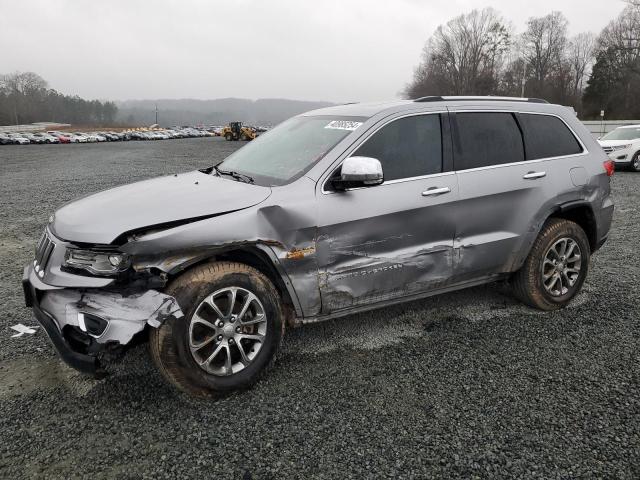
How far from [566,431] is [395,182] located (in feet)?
5.93

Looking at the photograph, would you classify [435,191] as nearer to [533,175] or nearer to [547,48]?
[533,175]

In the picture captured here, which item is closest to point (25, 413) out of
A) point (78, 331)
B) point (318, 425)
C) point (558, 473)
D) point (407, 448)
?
point (78, 331)

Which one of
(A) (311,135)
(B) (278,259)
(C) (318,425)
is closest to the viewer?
(C) (318,425)

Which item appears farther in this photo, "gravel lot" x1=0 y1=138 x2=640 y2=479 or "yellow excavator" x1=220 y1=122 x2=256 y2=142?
"yellow excavator" x1=220 y1=122 x2=256 y2=142

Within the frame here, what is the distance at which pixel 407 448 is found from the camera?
247cm

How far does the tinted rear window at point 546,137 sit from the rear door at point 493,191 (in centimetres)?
7

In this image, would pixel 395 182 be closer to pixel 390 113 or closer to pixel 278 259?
pixel 390 113

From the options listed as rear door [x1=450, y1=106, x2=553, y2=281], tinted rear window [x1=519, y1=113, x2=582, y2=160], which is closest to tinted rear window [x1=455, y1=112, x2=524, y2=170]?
rear door [x1=450, y1=106, x2=553, y2=281]

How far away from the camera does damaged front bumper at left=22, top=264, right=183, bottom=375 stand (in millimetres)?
2611

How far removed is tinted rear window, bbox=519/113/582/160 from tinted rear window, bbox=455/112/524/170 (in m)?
0.10

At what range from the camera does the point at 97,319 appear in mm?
2623

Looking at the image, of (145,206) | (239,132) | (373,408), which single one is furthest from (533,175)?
(239,132)

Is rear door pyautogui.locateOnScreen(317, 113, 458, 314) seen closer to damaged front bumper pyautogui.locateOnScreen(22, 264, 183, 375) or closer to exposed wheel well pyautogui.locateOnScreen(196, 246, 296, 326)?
exposed wheel well pyautogui.locateOnScreen(196, 246, 296, 326)

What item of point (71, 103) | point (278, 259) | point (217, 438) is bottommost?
point (217, 438)
